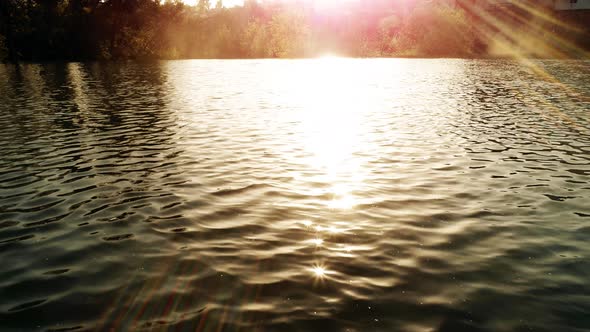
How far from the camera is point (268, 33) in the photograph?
442 ft

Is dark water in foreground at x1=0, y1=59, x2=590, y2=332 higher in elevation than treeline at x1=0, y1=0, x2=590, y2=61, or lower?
lower

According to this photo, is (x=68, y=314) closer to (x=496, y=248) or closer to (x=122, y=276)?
(x=122, y=276)

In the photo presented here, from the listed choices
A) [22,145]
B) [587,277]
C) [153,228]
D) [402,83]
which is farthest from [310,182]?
[402,83]

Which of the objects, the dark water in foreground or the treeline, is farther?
the treeline

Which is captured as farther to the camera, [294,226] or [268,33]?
[268,33]

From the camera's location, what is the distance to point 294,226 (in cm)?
1173

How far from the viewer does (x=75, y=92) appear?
144ft

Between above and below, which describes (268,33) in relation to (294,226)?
above

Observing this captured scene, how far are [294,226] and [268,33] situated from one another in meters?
131

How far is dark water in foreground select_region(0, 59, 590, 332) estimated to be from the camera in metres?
7.97

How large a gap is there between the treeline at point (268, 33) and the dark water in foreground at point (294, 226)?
91734 millimetres

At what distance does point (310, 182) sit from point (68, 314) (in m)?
9.55

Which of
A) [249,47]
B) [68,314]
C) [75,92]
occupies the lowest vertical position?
[68,314]

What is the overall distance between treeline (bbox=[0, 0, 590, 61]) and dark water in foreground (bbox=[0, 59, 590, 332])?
91734mm
